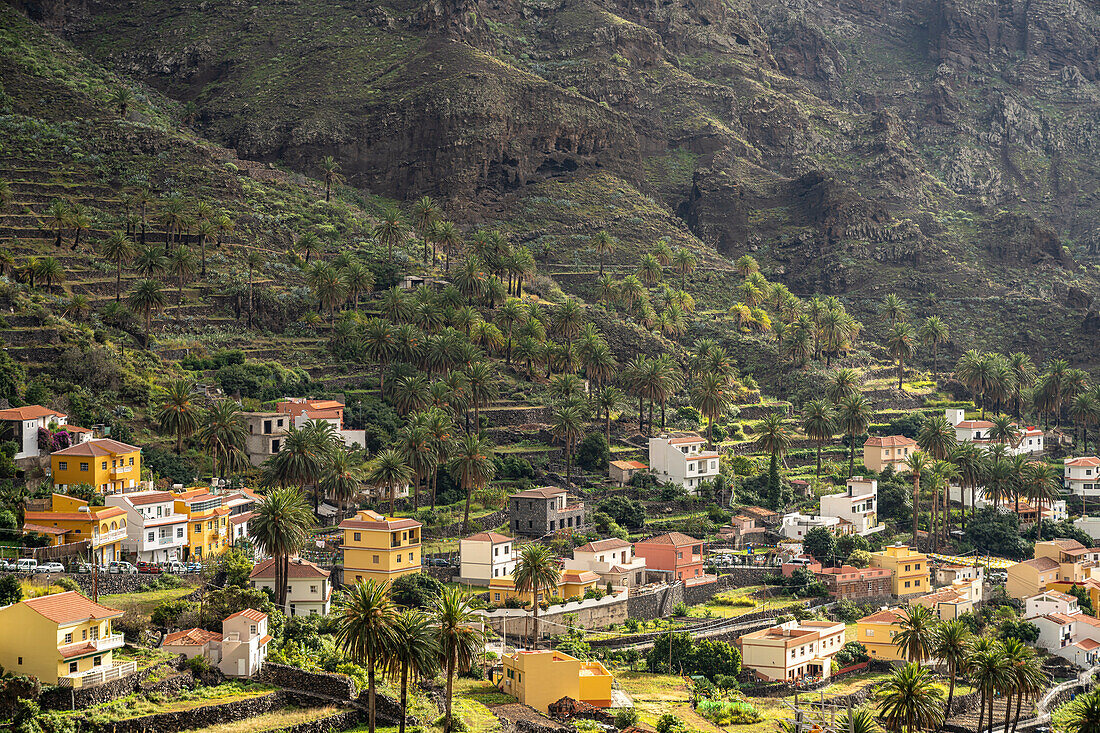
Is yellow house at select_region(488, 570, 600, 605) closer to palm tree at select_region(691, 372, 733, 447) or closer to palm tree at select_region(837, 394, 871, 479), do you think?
palm tree at select_region(691, 372, 733, 447)

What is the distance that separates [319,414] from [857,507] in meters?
47.7

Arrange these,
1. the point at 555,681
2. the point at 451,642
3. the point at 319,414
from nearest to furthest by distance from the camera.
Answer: the point at 451,642 → the point at 555,681 → the point at 319,414

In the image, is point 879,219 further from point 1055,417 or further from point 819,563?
point 819,563

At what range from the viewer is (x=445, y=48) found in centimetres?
19712

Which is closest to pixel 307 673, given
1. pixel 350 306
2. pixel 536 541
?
pixel 536 541

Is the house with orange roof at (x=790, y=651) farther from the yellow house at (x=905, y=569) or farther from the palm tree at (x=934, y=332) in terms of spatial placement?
the palm tree at (x=934, y=332)

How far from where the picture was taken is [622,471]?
124062mm

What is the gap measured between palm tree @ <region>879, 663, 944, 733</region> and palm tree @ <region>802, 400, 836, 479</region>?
160 ft

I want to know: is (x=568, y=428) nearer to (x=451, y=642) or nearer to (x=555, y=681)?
(x=555, y=681)

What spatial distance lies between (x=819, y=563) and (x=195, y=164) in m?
86.5

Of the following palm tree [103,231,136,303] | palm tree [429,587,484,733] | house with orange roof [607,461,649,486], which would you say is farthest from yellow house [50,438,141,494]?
house with orange roof [607,461,649,486]

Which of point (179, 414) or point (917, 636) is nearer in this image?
point (917, 636)

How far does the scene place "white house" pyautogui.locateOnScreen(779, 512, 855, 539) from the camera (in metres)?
118

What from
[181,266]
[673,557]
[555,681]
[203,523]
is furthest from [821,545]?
[181,266]
